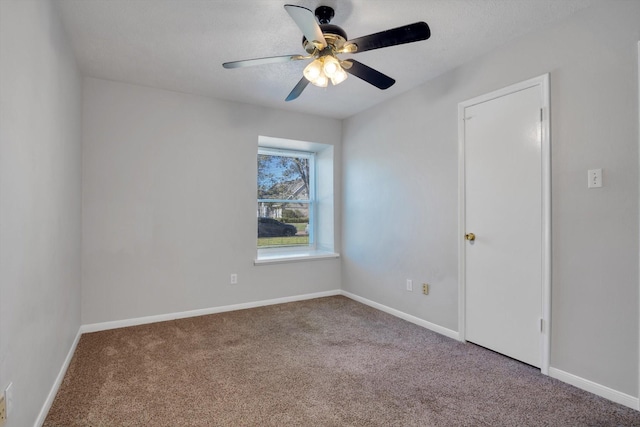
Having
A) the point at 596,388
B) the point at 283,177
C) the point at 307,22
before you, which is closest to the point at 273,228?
the point at 283,177

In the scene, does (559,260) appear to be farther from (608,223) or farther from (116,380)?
(116,380)

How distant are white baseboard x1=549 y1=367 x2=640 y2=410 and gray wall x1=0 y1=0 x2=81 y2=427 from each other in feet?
9.93

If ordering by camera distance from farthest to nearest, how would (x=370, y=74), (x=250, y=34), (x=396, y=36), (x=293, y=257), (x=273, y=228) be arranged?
(x=273, y=228) → (x=293, y=257) → (x=250, y=34) → (x=370, y=74) → (x=396, y=36)

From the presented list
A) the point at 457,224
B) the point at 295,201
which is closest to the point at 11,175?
the point at 457,224

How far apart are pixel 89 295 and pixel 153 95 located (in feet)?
6.81

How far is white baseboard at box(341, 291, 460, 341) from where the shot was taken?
306 cm

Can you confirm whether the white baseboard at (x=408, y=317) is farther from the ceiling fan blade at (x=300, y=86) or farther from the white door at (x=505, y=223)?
the ceiling fan blade at (x=300, y=86)

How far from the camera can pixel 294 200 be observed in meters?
4.74

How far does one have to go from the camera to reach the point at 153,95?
3.46m

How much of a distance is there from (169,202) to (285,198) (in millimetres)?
1597

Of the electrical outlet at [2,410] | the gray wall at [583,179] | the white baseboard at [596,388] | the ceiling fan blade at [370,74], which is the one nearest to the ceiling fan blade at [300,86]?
the ceiling fan blade at [370,74]

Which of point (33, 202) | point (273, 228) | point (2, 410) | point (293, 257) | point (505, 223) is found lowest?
point (2, 410)

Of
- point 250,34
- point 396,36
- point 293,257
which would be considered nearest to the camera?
point 396,36

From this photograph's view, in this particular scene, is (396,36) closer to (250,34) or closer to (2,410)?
(250,34)
